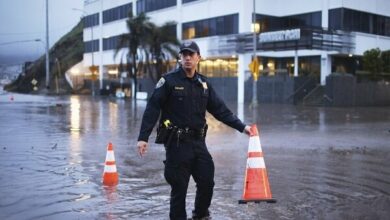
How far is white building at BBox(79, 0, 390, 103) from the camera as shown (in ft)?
146

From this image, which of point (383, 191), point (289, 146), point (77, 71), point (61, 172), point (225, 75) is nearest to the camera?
point (383, 191)

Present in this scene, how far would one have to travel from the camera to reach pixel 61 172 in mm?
9445

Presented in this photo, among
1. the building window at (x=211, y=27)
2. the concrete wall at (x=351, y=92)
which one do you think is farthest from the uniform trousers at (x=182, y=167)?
the building window at (x=211, y=27)

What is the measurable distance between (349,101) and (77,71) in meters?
57.6

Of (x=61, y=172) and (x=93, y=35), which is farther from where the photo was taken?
(x=93, y=35)

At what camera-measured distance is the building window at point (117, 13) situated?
7000 centimetres

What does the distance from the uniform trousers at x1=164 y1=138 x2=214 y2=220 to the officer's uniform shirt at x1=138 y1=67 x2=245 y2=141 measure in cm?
20

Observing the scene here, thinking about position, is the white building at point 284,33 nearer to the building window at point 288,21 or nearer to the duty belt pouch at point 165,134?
the building window at point 288,21

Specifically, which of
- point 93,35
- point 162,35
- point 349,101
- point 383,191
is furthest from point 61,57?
point 383,191

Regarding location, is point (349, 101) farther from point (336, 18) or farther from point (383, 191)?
point (383, 191)

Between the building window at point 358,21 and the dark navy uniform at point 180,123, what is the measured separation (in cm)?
4224

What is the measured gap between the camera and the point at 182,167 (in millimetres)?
5660

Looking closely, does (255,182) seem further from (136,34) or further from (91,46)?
(91,46)

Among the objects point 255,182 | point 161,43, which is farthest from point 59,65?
point 255,182
